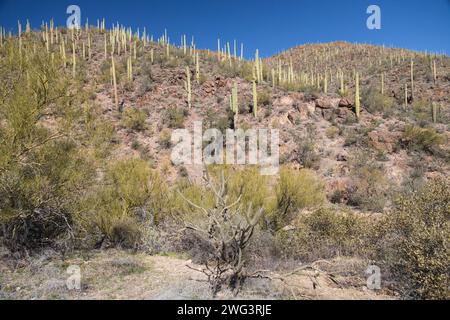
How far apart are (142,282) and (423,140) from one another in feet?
53.5

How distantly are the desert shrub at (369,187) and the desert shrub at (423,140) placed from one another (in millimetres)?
2923

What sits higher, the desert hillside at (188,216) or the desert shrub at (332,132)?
the desert shrub at (332,132)

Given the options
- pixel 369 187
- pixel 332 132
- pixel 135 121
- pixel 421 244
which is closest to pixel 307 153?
pixel 332 132

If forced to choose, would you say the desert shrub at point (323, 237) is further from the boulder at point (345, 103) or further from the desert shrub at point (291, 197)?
the boulder at point (345, 103)

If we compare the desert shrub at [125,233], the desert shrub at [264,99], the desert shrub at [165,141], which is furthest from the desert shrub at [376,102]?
the desert shrub at [125,233]

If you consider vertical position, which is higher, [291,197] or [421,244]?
[291,197]

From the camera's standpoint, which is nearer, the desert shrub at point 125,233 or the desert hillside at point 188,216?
the desert hillside at point 188,216

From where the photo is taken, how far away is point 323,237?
723 centimetres

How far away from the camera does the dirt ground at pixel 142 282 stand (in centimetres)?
481

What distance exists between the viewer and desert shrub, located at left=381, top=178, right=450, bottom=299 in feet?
14.9

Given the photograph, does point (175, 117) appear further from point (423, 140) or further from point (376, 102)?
point (423, 140)

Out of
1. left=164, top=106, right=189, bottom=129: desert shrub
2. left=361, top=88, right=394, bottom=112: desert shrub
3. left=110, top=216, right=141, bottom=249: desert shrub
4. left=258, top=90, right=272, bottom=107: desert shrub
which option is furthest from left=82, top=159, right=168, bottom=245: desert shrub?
left=361, top=88, right=394, bottom=112: desert shrub

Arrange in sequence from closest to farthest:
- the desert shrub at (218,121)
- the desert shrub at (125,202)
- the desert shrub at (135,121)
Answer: the desert shrub at (125,202) → the desert shrub at (135,121) → the desert shrub at (218,121)
